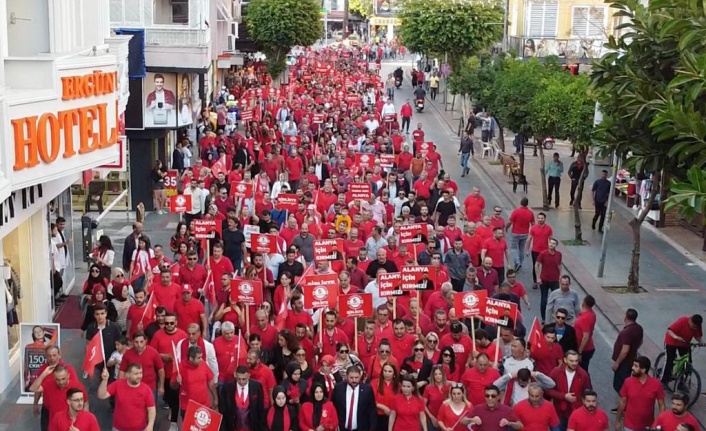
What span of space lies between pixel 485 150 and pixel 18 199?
25.4 meters

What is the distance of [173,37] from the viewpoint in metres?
28.3

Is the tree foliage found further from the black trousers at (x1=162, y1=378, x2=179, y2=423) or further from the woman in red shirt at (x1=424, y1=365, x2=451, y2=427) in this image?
the woman in red shirt at (x1=424, y1=365, x2=451, y2=427)

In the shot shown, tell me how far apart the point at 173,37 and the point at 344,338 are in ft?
56.2

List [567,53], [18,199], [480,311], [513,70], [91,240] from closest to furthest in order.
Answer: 1. [480,311]
2. [18,199]
3. [91,240]
4. [513,70]
5. [567,53]

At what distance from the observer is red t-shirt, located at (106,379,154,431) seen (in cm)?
1098

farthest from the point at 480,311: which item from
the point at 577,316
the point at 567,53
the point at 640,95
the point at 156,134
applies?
the point at 567,53

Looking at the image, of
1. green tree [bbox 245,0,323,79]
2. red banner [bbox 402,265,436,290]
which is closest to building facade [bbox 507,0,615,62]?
green tree [bbox 245,0,323,79]

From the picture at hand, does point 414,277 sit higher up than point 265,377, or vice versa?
point 414,277

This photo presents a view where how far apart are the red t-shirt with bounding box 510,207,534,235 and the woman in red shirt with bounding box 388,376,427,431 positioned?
9380mm

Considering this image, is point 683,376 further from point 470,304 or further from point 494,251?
point 494,251

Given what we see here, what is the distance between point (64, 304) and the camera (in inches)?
728

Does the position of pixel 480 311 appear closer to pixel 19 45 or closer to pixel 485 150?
pixel 19 45

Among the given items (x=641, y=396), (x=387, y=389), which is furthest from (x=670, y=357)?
(x=387, y=389)

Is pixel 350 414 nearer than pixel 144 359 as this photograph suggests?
Yes
